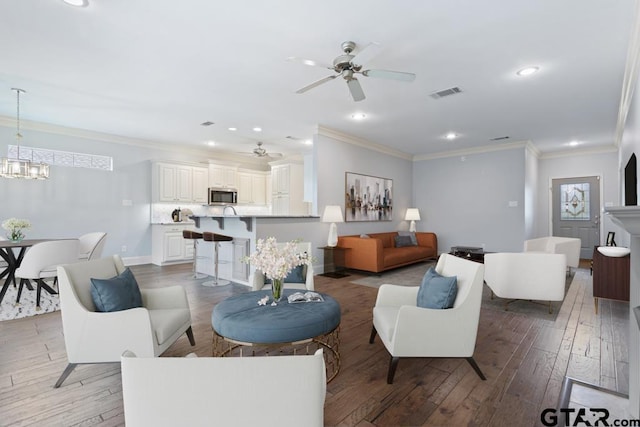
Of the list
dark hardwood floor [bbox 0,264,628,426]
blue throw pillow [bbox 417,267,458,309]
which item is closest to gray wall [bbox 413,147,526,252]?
dark hardwood floor [bbox 0,264,628,426]

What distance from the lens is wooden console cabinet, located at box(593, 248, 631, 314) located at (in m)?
3.36

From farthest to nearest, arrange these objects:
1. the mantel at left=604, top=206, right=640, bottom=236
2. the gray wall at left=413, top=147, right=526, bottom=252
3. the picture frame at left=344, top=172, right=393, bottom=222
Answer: the gray wall at left=413, top=147, right=526, bottom=252
the picture frame at left=344, top=172, right=393, bottom=222
the mantel at left=604, top=206, right=640, bottom=236

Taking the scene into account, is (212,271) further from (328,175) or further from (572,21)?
(572,21)

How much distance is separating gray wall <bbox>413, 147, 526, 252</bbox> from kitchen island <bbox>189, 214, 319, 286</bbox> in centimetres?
389

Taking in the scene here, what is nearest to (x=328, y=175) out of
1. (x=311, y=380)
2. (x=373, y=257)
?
(x=373, y=257)

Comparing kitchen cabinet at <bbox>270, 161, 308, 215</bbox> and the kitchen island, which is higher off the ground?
kitchen cabinet at <bbox>270, 161, 308, 215</bbox>

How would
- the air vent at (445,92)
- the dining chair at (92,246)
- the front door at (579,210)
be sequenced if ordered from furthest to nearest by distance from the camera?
the front door at (579,210) < the dining chair at (92,246) < the air vent at (445,92)

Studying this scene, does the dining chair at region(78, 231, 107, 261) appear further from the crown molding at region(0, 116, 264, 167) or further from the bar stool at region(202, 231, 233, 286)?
the crown molding at region(0, 116, 264, 167)

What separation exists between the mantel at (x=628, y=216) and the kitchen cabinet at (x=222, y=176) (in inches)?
296

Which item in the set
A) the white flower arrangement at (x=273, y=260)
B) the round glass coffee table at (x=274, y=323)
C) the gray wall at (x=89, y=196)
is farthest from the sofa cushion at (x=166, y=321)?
the gray wall at (x=89, y=196)

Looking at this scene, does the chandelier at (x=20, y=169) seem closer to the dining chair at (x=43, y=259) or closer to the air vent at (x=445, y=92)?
the dining chair at (x=43, y=259)

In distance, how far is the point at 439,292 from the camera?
7.34ft

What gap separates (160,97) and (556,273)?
18.0ft

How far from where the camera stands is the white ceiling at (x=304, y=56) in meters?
2.44
